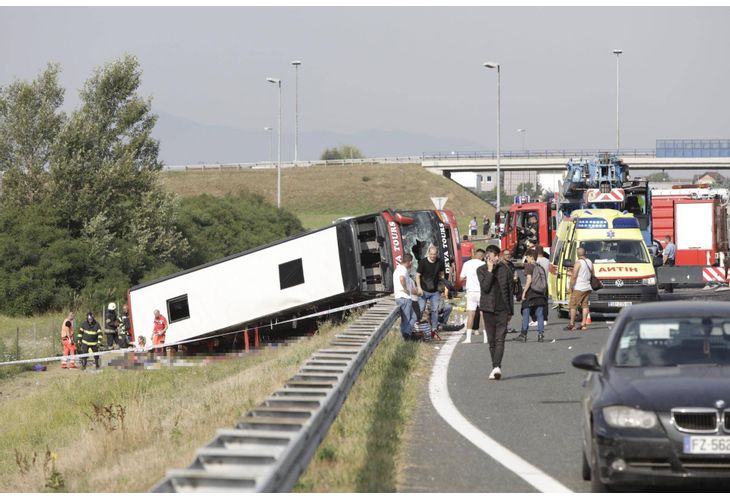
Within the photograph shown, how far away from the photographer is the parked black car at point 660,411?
7570 millimetres

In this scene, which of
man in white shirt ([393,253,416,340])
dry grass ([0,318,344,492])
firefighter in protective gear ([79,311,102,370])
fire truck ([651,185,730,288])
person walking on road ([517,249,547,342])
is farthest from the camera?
fire truck ([651,185,730,288])

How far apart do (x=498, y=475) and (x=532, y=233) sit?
31.5 metres

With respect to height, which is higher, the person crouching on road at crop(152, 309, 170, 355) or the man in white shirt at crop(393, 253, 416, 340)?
the man in white shirt at crop(393, 253, 416, 340)

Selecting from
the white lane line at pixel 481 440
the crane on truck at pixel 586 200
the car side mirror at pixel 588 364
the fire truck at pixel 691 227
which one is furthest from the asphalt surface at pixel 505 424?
the fire truck at pixel 691 227

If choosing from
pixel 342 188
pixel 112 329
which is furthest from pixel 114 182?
pixel 342 188

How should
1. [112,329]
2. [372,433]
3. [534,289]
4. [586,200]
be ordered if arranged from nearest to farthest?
[372,433], [534,289], [112,329], [586,200]

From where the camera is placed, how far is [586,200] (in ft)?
110

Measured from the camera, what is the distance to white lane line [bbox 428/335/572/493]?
28.2 feet

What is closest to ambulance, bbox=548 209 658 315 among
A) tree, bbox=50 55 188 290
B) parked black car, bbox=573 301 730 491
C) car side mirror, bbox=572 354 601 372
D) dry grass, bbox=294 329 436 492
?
dry grass, bbox=294 329 436 492

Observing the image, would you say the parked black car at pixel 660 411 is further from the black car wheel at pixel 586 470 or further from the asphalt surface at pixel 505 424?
the asphalt surface at pixel 505 424

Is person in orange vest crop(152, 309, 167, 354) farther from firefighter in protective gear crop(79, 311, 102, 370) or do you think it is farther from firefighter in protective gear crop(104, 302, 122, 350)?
firefighter in protective gear crop(104, 302, 122, 350)

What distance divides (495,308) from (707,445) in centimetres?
790

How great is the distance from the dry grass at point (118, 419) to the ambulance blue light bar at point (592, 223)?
6.00m

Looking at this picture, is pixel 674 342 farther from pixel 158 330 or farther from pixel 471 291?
pixel 158 330
